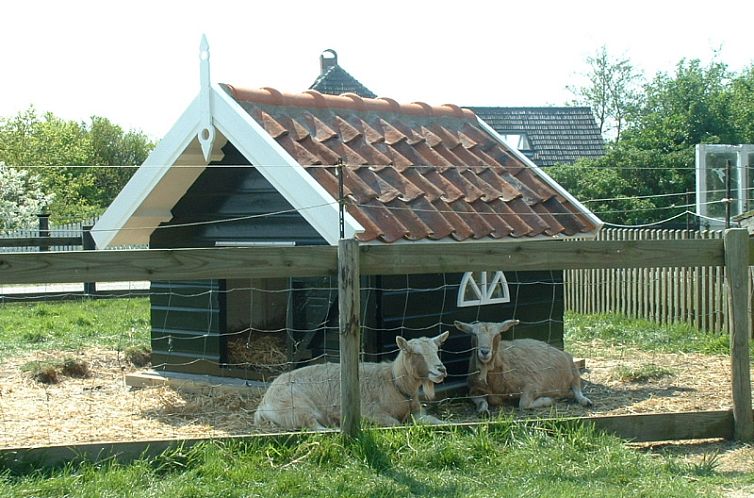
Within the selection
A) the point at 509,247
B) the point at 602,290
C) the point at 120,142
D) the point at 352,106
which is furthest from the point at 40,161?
the point at 509,247

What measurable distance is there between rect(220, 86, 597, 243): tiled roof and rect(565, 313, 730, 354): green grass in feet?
10.6

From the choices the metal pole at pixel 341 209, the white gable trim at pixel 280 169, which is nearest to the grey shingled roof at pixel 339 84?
the white gable trim at pixel 280 169

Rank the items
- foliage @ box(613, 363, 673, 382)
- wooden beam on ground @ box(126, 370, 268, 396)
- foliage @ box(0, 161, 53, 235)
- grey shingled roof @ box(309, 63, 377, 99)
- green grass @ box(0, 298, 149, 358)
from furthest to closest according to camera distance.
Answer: foliage @ box(0, 161, 53, 235) < grey shingled roof @ box(309, 63, 377, 99) < green grass @ box(0, 298, 149, 358) < foliage @ box(613, 363, 673, 382) < wooden beam on ground @ box(126, 370, 268, 396)

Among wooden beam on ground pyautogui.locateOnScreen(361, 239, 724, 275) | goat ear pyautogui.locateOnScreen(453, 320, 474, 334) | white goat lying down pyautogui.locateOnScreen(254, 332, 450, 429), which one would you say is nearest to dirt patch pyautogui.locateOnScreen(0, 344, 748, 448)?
white goat lying down pyautogui.locateOnScreen(254, 332, 450, 429)

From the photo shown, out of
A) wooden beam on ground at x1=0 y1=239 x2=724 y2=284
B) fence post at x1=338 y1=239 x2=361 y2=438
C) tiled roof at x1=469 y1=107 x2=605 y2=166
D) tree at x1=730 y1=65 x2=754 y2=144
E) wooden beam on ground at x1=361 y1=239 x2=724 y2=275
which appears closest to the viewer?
wooden beam on ground at x1=0 y1=239 x2=724 y2=284

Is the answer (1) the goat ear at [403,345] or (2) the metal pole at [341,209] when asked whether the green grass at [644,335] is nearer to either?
(1) the goat ear at [403,345]

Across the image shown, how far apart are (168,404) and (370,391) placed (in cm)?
220

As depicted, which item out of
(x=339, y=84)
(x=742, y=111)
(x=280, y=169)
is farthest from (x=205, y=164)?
(x=742, y=111)

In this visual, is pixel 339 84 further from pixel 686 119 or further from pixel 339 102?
pixel 339 102

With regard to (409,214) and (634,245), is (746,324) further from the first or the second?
(409,214)

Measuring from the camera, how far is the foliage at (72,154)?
46000mm

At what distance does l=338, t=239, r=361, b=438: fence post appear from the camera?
6492 mm

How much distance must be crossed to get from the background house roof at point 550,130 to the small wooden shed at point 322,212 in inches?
1172

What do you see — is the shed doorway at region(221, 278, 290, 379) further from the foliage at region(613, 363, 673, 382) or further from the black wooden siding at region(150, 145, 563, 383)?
the foliage at region(613, 363, 673, 382)
